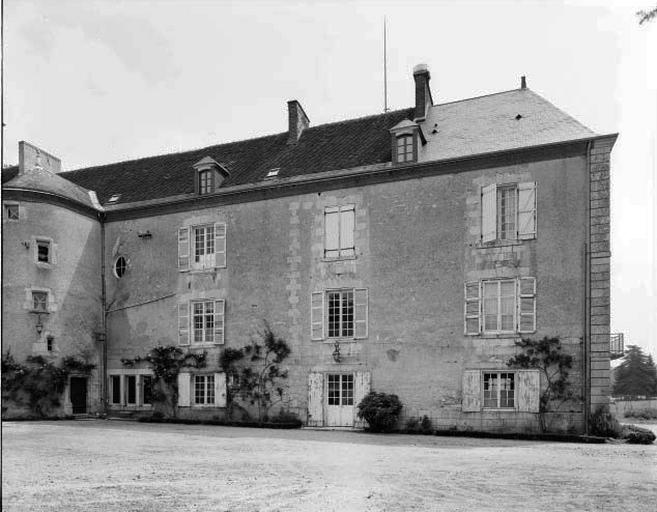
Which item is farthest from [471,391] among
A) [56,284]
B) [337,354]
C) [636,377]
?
[636,377]

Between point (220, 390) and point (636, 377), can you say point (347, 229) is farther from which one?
point (636, 377)

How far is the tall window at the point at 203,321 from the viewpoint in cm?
1930

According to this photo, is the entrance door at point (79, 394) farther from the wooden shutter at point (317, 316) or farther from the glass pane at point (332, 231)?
the glass pane at point (332, 231)

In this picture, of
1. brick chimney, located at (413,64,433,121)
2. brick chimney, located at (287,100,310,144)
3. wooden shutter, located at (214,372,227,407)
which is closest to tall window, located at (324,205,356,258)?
brick chimney, located at (413,64,433,121)

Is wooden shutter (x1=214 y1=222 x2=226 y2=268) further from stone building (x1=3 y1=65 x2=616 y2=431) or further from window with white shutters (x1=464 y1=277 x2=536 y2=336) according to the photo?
window with white shutters (x1=464 y1=277 x2=536 y2=336)

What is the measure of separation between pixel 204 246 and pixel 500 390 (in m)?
9.99

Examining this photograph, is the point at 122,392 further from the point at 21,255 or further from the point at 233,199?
the point at 233,199

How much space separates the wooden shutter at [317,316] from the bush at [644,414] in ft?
52.1

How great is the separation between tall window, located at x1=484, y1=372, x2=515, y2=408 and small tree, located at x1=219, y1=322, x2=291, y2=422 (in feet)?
18.8

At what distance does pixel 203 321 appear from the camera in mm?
19438

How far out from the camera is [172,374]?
19375mm

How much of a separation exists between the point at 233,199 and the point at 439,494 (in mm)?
13892

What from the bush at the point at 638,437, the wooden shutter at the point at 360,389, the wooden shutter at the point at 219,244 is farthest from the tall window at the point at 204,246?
the bush at the point at 638,437

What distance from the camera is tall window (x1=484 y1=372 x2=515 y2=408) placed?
1567 centimetres
